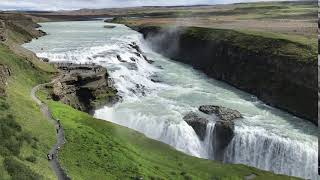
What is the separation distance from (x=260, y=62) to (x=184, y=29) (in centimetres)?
4360

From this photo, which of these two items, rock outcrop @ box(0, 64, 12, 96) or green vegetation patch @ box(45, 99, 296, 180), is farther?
rock outcrop @ box(0, 64, 12, 96)

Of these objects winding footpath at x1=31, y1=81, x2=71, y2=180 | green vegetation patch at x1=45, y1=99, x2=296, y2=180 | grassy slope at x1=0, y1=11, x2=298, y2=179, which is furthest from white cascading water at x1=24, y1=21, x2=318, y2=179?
winding footpath at x1=31, y1=81, x2=71, y2=180

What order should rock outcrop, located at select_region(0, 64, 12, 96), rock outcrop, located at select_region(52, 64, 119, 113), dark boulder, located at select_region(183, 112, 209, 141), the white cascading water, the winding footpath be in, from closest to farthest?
the winding footpath, rock outcrop, located at select_region(0, 64, 12, 96), the white cascading water, dark boulder, located at select_region(183, 112, 209, 141), rock outcrop, located at select_region(52, 64, 119, 113)

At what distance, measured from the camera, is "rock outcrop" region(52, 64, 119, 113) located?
60.8 m

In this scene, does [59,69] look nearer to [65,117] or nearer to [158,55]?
[65,117]

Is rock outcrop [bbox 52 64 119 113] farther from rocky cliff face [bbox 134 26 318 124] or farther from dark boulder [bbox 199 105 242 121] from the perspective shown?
rocky cliff face [bbox 134 26 318 124]

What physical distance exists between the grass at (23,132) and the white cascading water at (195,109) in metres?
13.0

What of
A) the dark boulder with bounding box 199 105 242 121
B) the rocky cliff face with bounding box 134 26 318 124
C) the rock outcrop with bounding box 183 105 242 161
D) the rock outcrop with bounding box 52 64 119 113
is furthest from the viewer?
the rocky cliff face with bounding box 134 26 318 124

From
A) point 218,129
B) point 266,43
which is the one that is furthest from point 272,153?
point 266,43

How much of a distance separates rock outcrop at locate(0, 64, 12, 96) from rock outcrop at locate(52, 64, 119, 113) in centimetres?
611

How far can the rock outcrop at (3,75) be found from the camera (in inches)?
1740

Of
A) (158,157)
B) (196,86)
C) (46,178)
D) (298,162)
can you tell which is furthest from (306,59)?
Answer: (46,178)

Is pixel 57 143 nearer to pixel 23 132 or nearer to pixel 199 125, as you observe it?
pixel 23 132

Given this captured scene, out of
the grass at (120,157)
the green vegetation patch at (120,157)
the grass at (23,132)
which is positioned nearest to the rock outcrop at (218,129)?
the green vegetation patch at (120,157)
